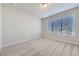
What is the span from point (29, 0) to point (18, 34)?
9.01 ft

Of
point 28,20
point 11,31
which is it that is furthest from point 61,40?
point 11,31

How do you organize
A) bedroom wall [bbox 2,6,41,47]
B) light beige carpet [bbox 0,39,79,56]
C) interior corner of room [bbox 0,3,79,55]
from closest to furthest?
light beige carpet [bbox 0,39,79,56] < interior corner of room [bbox 0,3,79,55] < bedroom wall [bbox 2,6,41,47]

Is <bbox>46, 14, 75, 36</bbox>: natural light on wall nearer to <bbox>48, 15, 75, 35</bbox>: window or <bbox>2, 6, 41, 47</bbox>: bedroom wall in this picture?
<bbox>48, 15, 75, 35</bbox>: window

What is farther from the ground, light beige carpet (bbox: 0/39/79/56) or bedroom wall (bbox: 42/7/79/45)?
bedroom wall (bbox: 42/7/79/45)

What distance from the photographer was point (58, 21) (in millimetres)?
3551

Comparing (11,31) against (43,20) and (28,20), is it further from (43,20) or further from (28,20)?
(43,20)

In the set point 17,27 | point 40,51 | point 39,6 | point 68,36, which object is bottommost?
Answer: point 40,51

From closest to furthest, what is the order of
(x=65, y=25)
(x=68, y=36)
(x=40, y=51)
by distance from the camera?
1. (x=40, y=51)
2. (x=65, y=25)
3. (x=68, y=36)

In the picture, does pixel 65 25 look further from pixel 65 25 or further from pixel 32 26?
pixel 32 26

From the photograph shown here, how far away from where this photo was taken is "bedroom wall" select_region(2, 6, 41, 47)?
2.83m

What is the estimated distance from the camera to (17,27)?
132 inches

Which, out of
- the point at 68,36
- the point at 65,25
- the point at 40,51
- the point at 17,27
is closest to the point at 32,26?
the point at 17,27

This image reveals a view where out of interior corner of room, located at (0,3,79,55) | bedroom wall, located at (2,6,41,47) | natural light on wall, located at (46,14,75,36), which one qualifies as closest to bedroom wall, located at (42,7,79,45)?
interior corner of room, located at (0,3,79,55)

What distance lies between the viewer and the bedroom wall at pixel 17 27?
283 centimetres
